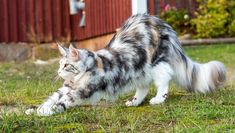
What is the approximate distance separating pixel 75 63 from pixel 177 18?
10.9 m

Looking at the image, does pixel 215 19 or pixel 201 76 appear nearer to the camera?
pixel 201 76

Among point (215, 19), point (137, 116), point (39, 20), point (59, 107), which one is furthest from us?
point (215, 19)

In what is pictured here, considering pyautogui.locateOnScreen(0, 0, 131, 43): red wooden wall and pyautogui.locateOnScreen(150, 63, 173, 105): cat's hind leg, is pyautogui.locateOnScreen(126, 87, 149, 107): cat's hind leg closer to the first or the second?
pyautogui.locateOnScreen(150, 63, 173, 105): cat's hind leg

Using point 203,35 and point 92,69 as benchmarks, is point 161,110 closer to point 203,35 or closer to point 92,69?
point 92,69

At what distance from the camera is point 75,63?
4.42 meters

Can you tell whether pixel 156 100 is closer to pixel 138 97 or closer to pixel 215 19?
pixel 138 97

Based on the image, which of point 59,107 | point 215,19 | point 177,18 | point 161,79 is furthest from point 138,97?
point 177,18

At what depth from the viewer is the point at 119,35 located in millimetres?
5031

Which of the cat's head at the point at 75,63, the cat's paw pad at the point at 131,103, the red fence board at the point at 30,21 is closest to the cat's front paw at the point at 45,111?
the cat's head at the point at 75,63

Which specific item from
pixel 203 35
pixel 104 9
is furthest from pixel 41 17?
pixel 203 35

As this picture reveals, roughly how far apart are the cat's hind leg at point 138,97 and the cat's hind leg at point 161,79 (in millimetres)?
115

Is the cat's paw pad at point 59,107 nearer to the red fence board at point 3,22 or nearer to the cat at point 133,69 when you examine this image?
the cat at point 133,69

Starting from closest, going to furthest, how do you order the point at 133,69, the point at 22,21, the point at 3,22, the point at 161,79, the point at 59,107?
the point at 59,107, the point at 133,69, the point at 161,79, the point at 3,22, the point at 22,21

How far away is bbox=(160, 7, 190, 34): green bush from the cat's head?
10.6 metres
